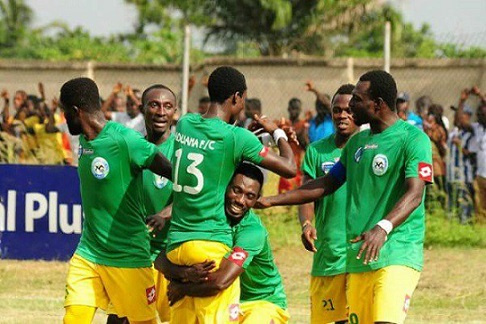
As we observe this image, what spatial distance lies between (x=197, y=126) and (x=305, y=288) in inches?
262

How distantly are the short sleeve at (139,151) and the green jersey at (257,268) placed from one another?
3.17 feet

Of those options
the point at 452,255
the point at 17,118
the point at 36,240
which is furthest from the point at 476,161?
the point at 17,118

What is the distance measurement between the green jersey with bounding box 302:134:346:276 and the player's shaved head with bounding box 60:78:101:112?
76.9 inches

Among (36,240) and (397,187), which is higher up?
(397,187)

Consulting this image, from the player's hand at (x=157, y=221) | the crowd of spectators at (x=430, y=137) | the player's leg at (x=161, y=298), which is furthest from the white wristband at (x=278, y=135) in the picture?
the crowd of spectators at (x=430, y=137)

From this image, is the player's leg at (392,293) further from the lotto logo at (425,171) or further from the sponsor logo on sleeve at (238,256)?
the sponsor logo on sleeve at (238,256)

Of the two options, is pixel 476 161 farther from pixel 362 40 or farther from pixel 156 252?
pixel 362 40

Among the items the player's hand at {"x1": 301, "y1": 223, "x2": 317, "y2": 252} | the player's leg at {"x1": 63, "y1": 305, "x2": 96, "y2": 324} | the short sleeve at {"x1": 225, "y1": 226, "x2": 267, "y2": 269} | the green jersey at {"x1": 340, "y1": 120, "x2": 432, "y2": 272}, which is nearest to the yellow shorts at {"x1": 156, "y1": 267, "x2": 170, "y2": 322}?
the player's leg at {"x1": 63, "y1": 305, "x2": 96, "y2": 324}

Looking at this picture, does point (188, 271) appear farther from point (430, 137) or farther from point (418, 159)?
point (430, 137)

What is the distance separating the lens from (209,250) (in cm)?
750

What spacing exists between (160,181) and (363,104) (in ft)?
6.73

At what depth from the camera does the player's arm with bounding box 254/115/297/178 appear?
7668 mm

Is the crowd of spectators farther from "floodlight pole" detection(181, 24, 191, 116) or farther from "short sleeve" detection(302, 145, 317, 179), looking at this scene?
"short sleeve" detection(302, 145, 317, 179)

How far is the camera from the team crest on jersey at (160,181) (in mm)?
9367
